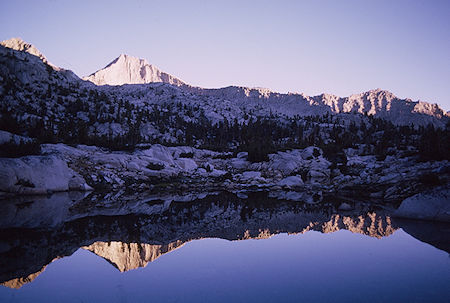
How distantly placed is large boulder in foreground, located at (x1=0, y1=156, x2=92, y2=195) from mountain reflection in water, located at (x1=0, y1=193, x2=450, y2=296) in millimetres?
1368

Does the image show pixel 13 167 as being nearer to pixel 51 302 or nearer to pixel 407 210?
pixel 51 302

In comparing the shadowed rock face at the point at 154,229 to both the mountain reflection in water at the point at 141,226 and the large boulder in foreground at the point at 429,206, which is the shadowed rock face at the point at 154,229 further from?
the large boulder in foreground at the point at 429,206

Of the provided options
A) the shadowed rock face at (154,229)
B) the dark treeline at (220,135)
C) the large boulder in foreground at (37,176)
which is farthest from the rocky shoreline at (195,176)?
the shadowed rock face at (154,229)

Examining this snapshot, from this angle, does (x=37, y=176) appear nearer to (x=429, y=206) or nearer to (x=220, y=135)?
(x=429, y=206)

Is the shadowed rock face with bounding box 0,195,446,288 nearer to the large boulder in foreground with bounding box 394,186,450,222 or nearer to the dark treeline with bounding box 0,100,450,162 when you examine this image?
the large boulder in foreground with bounding box 394,186,450,222

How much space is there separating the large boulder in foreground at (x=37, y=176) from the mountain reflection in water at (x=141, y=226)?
4.49 ft

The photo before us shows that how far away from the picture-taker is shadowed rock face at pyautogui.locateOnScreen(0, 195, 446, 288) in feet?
22.8

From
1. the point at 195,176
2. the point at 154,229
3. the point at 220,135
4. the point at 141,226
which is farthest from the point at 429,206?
the point at 220,135

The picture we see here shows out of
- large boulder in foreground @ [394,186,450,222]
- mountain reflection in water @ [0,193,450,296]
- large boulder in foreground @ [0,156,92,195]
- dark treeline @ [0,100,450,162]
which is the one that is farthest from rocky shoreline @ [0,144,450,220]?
dark treeline @ [0,100,450,162]

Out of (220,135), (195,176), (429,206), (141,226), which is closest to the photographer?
(141,226)

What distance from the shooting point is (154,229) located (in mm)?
10234

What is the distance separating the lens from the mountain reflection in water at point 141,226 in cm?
719

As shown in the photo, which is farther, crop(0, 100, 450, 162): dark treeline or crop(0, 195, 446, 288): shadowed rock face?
crop(0, 100, 450, 162): dark treeline

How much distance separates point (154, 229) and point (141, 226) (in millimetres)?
634
